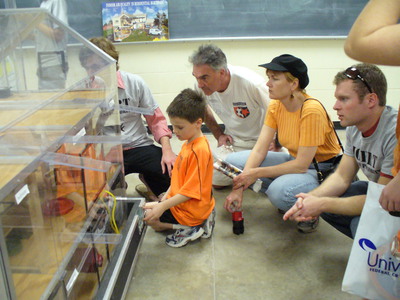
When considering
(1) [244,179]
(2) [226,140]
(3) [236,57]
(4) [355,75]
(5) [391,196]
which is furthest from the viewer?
(3) [236,57]

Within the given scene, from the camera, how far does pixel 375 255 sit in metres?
1.26

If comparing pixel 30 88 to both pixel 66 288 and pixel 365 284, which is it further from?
pixel 365 284

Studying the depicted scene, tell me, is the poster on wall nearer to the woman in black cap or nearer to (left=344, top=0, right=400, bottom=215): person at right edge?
the woman in black cap

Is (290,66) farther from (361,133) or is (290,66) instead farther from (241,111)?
(241,111)

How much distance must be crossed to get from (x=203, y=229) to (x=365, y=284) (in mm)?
850

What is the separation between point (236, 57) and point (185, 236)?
2290mm

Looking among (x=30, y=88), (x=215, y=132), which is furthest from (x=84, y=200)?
(x=215, y=132)

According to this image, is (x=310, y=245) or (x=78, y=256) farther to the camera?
(x=310, y=245)

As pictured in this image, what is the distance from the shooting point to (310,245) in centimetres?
193

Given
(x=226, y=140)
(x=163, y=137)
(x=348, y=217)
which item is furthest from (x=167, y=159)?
(x=348, y=217)

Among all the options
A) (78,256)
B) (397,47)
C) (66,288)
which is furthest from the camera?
(78,256)

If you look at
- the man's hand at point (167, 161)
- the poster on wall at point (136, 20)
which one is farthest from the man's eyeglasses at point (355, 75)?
the poster on wall at point (136, 20)

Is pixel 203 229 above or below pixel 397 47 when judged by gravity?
below

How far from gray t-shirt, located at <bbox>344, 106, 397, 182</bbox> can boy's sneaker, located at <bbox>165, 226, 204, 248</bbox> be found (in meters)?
0.82
